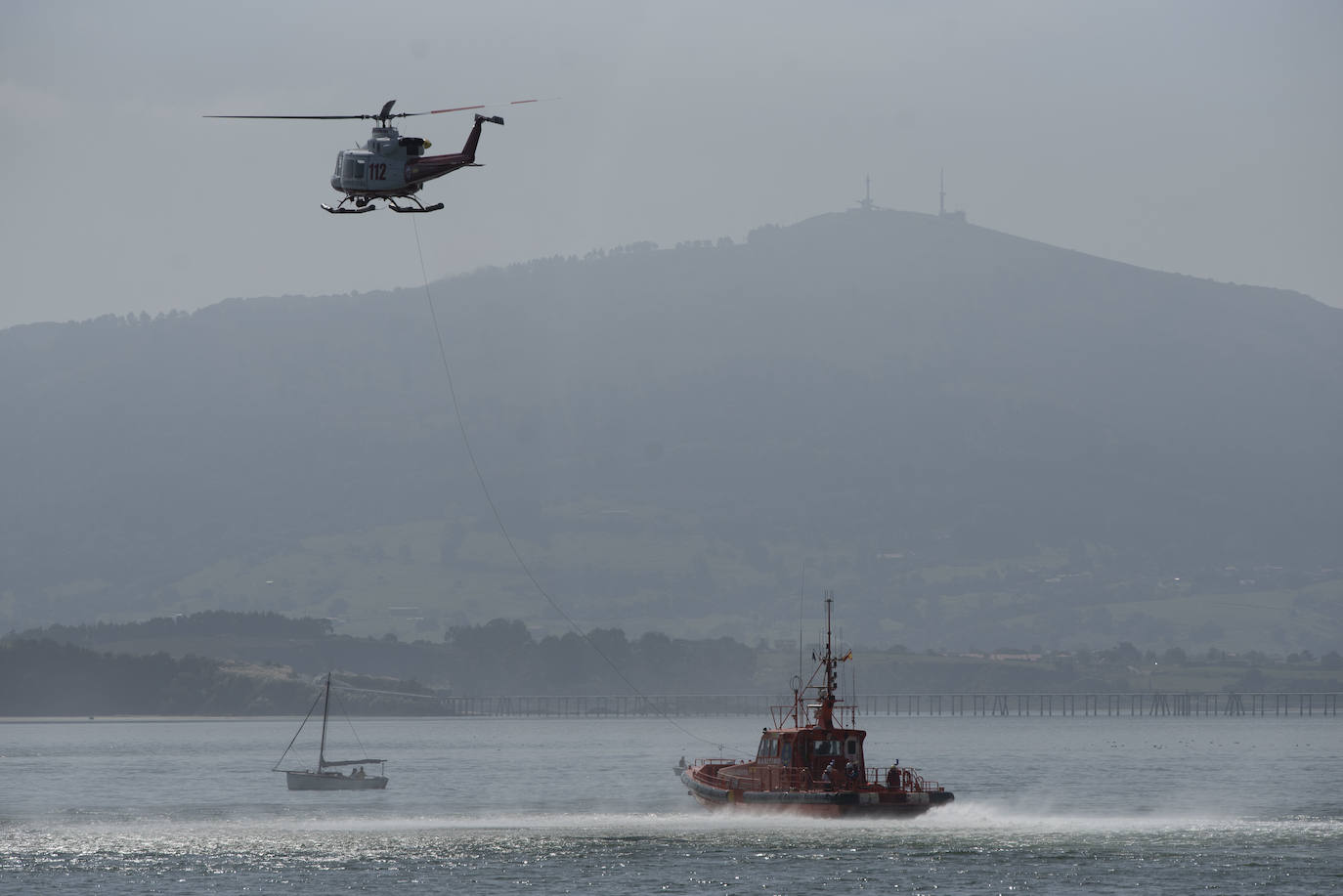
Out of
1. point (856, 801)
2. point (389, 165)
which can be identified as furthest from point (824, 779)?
point (389, 165)

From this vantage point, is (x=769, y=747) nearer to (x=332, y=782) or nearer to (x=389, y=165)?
(x=389, y=165)

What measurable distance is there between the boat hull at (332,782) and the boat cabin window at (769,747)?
65621mm

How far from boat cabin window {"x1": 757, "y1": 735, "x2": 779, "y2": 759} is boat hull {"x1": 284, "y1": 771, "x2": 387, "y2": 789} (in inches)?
2583

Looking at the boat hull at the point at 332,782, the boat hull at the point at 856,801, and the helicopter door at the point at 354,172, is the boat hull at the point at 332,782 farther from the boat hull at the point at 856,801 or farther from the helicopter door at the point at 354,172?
the helicopter door at the point at 354,172

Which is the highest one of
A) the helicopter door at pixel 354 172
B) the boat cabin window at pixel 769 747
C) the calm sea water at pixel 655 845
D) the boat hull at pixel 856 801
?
the helicopter door at pixel 354 172

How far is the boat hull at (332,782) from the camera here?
167 m

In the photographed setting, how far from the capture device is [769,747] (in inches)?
4245

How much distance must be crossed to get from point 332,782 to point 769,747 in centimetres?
6966

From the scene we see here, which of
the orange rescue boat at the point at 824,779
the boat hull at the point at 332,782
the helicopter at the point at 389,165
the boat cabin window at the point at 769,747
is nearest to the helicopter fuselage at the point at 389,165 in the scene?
the helicopter at the point at 389,165

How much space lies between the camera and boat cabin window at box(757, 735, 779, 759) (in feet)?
350

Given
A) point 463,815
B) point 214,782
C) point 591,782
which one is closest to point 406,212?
point 463,815

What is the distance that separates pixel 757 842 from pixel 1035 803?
4307 centimetres

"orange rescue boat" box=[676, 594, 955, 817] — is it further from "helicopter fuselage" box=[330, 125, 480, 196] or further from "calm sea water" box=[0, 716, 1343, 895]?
"helicopter fuselage" box=[330, 125, 480, 196]

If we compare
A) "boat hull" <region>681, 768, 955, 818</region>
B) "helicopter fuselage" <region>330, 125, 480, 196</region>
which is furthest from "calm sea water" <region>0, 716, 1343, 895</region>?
"helicopter fuselage" <region>330, 125, 480, 196</region>
